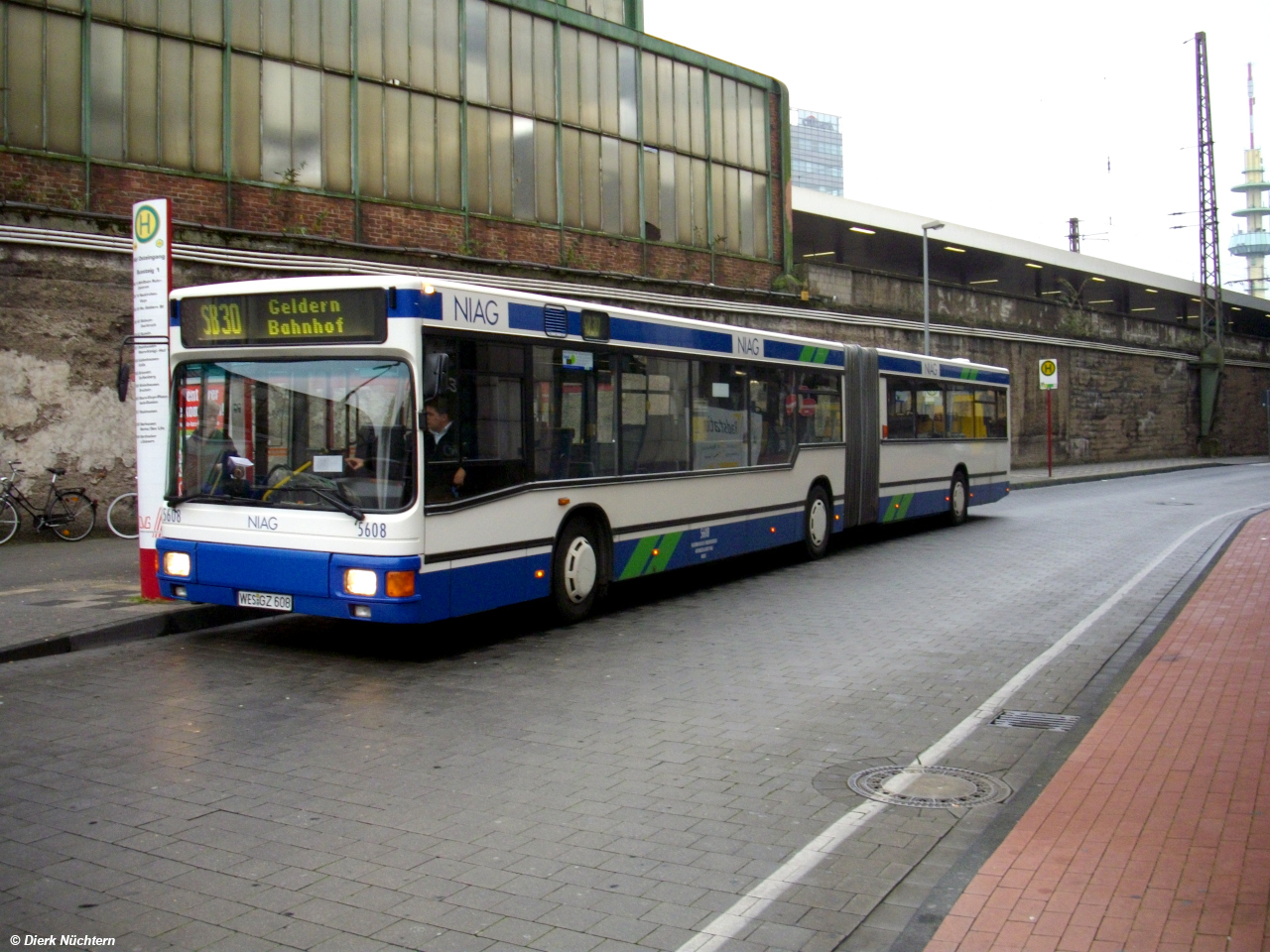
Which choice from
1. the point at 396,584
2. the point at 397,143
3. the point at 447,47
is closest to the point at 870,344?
the point at 447,47

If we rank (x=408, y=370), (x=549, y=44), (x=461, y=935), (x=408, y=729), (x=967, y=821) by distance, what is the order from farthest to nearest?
(x=549, y=44)
(x=408, y=370)
(x=408, y=729)
(x=967, y=821)
(x=461, y=935)

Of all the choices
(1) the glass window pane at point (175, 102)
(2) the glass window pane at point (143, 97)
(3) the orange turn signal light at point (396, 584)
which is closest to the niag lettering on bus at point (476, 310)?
(3) the orange turn signal light at point (396, 584)

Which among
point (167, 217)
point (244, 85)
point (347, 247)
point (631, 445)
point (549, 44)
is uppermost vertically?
point (549, 44)

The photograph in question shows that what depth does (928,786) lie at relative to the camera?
6.04 m

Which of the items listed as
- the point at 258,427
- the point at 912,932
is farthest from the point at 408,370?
the point at 912,932

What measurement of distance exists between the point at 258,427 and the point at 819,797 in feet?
18.1

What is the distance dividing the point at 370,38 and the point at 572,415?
1454cm

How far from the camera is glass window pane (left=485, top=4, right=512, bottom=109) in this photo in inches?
971

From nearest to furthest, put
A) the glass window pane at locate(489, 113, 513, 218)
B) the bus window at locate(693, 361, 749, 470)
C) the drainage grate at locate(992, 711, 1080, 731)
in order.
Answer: the drainage grate at locate(992, 711, 1080, 731)
the bus window at locate(693, 361, 749, 470)
the glass window pane at locate(489, 113, 513, 218)

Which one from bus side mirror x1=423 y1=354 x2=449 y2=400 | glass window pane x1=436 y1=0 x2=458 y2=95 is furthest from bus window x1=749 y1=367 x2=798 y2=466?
glass window pane x1=436 y1=0 x2=458 y2=95

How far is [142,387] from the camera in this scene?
10.5 metres

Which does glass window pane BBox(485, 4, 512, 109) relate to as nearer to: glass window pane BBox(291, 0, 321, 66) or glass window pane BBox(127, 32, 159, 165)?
glass window pane BBox(291, 0, 321, 66)

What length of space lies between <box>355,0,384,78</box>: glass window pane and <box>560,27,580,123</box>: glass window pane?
5.05m

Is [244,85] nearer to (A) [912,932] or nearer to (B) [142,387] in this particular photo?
(B) [142,387]
